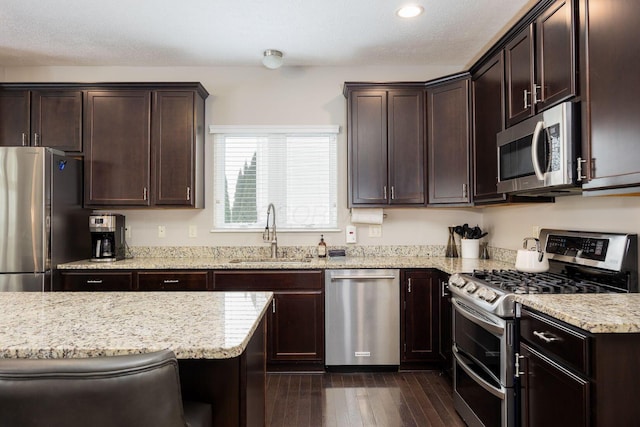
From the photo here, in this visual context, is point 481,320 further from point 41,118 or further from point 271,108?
point 41,118

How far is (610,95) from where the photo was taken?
1.64 metres

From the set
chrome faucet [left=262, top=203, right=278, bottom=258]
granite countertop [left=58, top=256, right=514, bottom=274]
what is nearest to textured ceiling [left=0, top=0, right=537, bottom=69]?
chrome faucet [left=262, top=203, right=278, bottom=258]

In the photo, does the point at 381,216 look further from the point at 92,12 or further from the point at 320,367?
the point at 92,12

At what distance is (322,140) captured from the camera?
3.71 metres

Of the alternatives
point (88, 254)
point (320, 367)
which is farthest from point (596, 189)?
point (88, 254)

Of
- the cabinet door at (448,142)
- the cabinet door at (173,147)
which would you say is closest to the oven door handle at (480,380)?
the cabinet door at (448,142)

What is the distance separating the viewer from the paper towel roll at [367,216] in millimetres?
3572

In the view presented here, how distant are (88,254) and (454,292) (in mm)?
3002

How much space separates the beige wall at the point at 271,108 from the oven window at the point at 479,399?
1.52m

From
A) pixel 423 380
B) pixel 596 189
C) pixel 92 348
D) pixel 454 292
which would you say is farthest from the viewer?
pixel 423 380

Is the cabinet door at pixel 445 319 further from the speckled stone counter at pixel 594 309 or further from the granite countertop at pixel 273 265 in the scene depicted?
the speckled stone counter at pixel 594 309

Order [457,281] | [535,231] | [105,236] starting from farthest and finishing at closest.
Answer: [105,236] < [535,231] < [457,281]

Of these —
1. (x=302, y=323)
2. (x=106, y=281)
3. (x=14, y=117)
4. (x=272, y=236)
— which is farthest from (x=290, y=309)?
(x=14, y=117)

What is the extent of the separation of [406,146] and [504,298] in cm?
182
